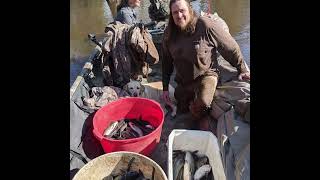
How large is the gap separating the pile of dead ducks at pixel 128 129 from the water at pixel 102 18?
5.18 metres

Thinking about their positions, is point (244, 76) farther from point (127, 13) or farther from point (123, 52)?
point (127, 13)

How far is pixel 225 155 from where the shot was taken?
10.5ft

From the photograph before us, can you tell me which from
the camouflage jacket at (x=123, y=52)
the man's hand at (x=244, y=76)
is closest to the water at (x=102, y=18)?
the camouflage jacket at (x=123, y=52)

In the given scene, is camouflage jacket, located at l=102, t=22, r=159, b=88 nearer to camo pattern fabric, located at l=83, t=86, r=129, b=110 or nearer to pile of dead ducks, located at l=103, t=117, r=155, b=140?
camo pattern fabric, located at l=83, t=86, r=129, b=110

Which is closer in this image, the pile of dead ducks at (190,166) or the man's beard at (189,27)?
the pile of dead ducks at (190,166)

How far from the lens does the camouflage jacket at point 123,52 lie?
4559 millimetres

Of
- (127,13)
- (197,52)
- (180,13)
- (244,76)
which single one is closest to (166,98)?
(197,52)

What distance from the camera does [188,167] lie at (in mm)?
3139

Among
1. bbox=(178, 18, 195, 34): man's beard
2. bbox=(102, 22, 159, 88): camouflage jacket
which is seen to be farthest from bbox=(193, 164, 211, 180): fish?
bbox=(102, 22, 159, 88): camouflage jacket

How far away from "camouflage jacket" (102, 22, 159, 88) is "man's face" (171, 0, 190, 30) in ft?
3.37

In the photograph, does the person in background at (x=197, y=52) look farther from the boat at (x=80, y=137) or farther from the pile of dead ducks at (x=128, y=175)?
the pile of dead ducks at (x=128, y=175)

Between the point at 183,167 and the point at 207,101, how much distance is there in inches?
34.6

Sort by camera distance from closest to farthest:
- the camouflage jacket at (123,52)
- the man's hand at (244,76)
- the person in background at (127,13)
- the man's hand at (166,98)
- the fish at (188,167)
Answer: the fish at (188,167), the man's hand at (244,76), the man's hand at (166,98), the camouflage jacket at (123,52), the person in background at (127,13)

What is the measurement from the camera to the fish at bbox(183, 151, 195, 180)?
305cm
